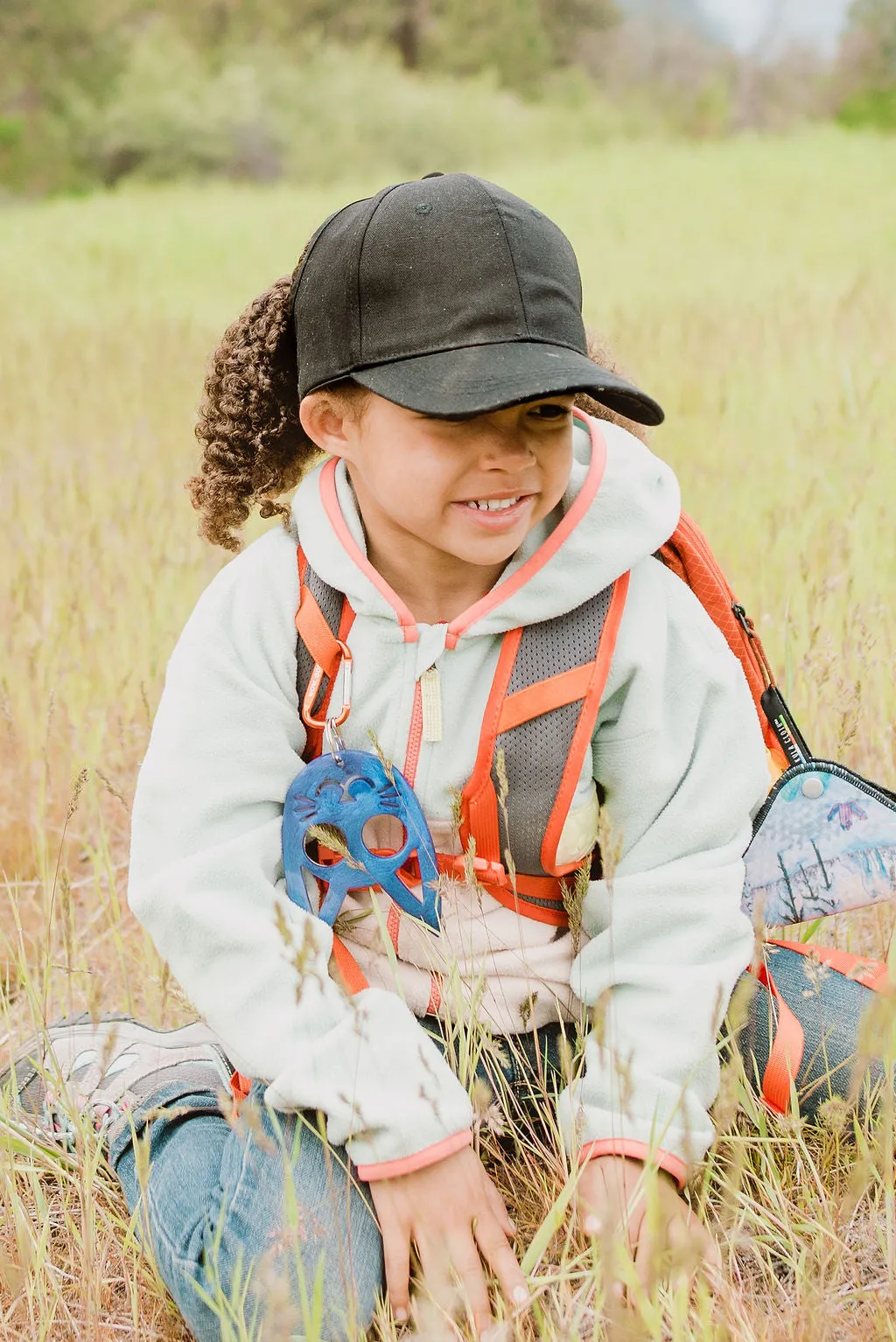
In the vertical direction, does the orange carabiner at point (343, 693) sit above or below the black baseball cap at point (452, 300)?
below

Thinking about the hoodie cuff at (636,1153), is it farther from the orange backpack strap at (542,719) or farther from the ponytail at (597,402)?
the ponytail at (597,402)

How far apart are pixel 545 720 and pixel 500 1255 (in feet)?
2.01

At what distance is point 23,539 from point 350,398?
7.02ft

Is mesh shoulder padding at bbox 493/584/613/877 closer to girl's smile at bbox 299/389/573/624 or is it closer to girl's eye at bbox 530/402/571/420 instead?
girl's smile at bbox 299/389/573/624

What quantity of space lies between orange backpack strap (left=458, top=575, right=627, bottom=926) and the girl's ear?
32 cm

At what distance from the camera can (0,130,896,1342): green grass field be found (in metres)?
1.32

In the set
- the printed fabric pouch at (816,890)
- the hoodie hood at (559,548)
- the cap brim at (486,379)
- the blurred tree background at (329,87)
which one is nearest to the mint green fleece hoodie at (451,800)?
the hoodie hood at (559,548)

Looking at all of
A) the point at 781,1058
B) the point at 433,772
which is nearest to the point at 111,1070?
the point at 433,772

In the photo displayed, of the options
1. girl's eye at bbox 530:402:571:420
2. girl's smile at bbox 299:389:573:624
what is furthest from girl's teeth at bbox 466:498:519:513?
girl's eye at bbox 530:402:571:420

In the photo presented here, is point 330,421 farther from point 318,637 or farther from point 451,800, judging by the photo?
point 451,800

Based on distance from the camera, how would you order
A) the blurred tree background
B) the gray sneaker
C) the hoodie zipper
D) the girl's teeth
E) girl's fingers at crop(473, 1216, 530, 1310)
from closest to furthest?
girl's fingers at crop(473, 1216, 530, 1310) → the girl's teeth → the hoodie zipper → the gray sneaker → the blurred tree background

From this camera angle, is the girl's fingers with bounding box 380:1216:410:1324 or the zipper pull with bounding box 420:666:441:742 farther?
the zipper pull with bounding box 420:666:441:742

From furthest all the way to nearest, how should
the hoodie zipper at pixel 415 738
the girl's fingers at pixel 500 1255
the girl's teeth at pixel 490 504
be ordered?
the hoodie zipper at pixel 415 738 < the girl's teeth at pixel 490 504 < the girl's fingers at pixel 500 1255

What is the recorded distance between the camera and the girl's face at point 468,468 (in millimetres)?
1338
